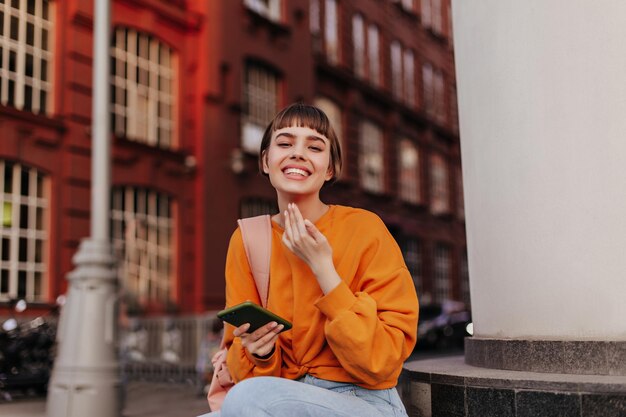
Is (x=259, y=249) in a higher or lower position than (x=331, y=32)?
lower

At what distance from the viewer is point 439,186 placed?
1146 inches

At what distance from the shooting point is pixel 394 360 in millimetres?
2184

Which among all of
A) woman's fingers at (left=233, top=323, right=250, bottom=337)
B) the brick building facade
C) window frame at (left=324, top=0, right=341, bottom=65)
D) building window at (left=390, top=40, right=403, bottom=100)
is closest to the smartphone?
woman's fingers at (left=233, top=323, right=250, bottom=337)

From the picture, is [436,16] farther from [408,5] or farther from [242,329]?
[242,329]

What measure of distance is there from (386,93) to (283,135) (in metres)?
22.8

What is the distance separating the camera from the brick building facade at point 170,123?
12.6m

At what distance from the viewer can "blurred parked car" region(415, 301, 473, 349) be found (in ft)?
59.1

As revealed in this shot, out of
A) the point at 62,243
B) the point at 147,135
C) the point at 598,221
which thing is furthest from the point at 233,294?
the point at 147,135

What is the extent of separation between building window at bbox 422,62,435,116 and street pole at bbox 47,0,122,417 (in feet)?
74.0

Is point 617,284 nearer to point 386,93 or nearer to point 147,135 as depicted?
point 147,135

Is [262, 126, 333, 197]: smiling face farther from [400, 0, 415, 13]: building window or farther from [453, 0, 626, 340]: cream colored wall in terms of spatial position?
[400, 0, 415, 13]: building window

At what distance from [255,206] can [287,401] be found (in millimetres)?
15633

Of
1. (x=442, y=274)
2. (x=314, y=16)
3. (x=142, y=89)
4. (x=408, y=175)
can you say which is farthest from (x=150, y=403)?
(x=442, y=274)

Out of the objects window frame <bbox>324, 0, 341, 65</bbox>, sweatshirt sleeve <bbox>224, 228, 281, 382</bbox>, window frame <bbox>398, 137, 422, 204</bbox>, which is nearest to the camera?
sweatshirt sleeve <bbox>224, 228, 281, 382</bbox>
